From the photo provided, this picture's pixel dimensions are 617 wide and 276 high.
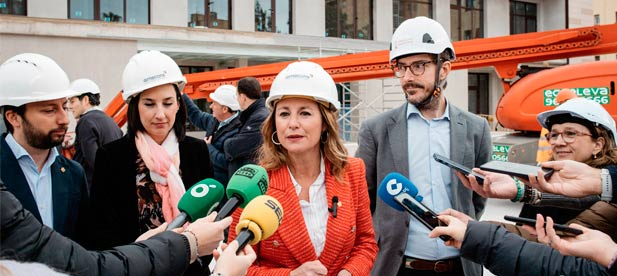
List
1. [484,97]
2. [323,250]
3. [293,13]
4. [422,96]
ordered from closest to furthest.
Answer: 1. [323,250]
2. [422,96]
3. [293,13]
4. [484,97]

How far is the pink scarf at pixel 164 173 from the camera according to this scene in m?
2.54

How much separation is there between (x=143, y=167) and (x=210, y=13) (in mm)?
17769

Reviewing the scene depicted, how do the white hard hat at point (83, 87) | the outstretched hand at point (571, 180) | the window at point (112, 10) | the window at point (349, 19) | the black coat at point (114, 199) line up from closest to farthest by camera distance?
the outstretched hand at point (571, 180)
the black coat at point (114, 199)
the white hard hat at point (83, 87)
the window at point (112, 10)
the window at point (349, 19)

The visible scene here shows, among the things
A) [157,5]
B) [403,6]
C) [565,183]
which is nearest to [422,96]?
[565,183]

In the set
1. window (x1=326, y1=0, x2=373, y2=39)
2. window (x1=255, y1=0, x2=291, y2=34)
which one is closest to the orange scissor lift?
window (x1=255, y1=0, x2=291, y2=34)

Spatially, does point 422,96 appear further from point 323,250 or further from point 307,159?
point 323,250

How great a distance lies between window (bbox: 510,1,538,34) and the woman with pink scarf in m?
27.3

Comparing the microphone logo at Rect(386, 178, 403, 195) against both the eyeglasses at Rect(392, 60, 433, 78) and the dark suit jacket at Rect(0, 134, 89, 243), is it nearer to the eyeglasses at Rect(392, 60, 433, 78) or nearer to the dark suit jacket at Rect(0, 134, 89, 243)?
the eyeglasses at Rect(392, 60, 433, 78)

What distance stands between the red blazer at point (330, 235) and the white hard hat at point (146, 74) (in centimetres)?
A: 72

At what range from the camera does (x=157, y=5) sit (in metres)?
18.0

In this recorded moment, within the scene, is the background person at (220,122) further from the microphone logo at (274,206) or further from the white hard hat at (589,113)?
the white hard hat at (589,113)

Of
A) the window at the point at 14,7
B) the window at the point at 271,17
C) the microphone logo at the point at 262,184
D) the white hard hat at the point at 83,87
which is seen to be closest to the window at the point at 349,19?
the window at the point at 271,17

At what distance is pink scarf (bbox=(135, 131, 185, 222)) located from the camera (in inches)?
100.0

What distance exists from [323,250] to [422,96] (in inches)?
41.9
